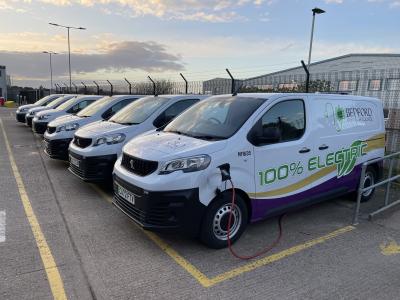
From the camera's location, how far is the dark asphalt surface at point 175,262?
128 inches

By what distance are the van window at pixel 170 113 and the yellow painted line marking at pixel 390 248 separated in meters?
4.19

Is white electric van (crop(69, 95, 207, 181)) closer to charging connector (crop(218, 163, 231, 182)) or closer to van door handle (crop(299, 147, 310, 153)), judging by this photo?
charging connector (crop(218, 163, 231, 182))

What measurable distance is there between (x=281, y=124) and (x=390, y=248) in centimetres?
207

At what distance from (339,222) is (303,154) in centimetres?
130

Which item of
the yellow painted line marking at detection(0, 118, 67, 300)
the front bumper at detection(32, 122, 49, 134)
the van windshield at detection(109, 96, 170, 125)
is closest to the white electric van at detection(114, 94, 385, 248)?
the yellow painted line marking at detection(0, 118, 67, 300)

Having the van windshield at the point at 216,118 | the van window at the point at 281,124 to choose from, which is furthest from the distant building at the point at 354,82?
the van windshield at the point at 216,118

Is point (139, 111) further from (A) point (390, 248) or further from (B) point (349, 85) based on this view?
(B) point (349, 85)

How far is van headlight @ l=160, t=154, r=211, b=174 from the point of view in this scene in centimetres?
380

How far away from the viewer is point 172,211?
3746 mm

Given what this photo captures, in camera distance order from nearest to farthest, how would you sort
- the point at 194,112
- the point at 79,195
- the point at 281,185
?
the point at 281,185 < the point at 194,112 < the point at 79,195

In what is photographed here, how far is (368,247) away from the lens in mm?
4340

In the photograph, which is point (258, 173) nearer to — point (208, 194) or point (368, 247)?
point (208, 194)

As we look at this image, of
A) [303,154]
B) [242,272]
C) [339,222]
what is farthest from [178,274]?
[339,222]

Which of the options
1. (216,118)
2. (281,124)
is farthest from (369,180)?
(216,118)
